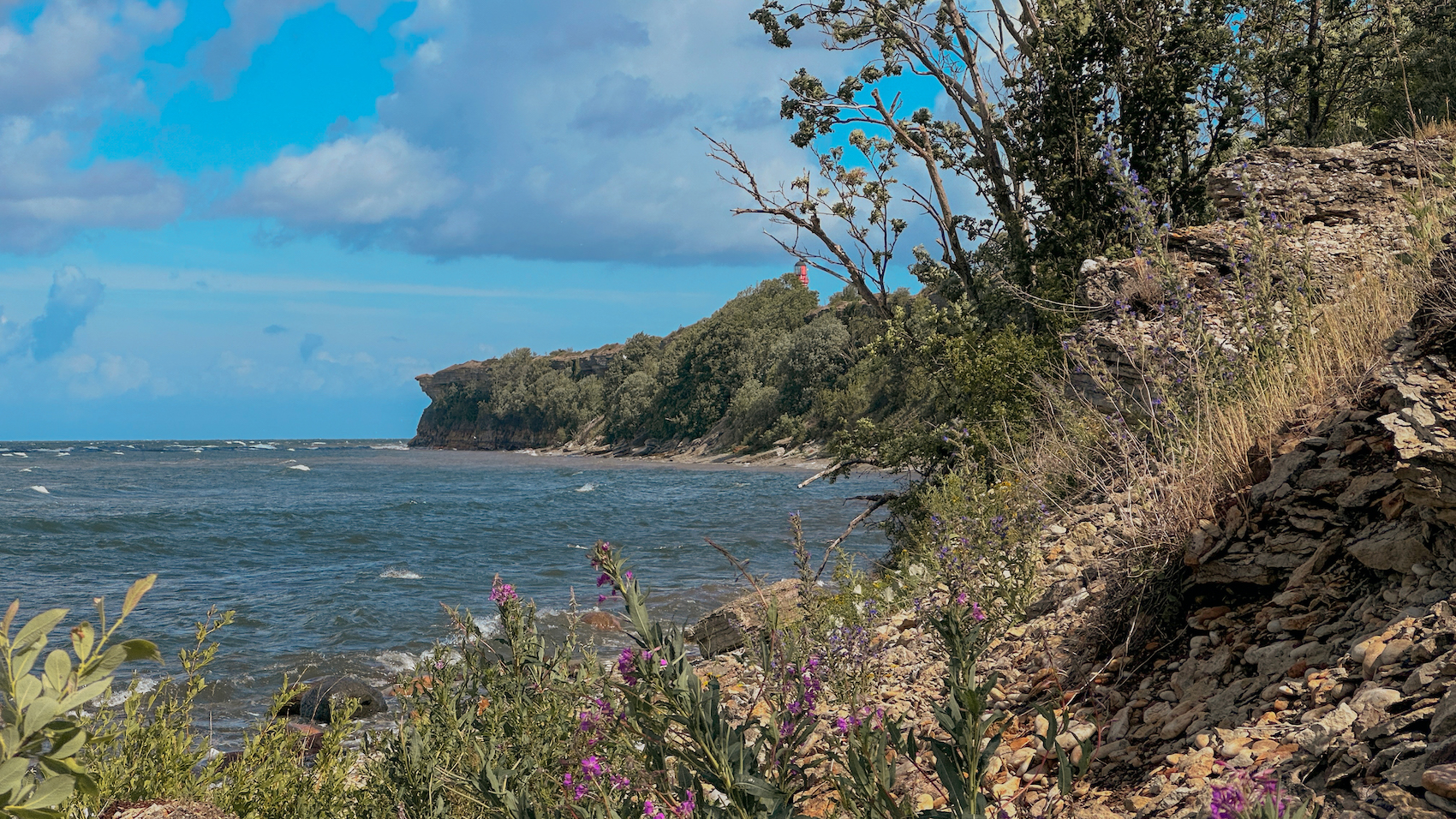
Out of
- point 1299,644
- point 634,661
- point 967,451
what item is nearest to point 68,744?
point 634,661

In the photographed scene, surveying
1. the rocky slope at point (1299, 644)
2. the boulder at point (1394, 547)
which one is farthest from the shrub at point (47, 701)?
the boulder at point (1394, 547)

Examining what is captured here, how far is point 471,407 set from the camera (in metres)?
152

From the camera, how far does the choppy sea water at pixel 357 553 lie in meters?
13.6

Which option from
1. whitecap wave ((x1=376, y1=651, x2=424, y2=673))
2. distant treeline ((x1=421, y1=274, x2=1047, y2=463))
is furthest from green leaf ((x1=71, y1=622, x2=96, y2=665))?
whitecap wave ((x1=376, y1=651, x2=424, y2=673))

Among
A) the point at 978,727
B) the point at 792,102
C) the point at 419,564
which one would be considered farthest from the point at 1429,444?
the point at 419,564

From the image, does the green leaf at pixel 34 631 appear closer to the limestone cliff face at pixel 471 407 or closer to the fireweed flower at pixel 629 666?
the fireweed flower at pixel 629 666

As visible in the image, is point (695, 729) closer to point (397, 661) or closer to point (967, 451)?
point (967, 451)

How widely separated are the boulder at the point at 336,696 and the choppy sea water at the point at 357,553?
468 millimetres

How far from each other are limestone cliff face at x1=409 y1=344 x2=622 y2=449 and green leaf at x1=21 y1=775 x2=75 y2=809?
120976mm

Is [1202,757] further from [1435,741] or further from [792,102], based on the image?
[792,102]

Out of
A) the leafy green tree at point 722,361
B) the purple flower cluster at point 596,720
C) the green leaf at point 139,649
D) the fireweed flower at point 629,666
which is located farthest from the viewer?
the leafy green tree at point 722,361

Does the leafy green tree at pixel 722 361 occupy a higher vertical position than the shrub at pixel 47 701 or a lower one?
higher

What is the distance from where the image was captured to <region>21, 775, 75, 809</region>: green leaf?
1142mm

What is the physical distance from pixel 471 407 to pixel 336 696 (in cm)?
14693
